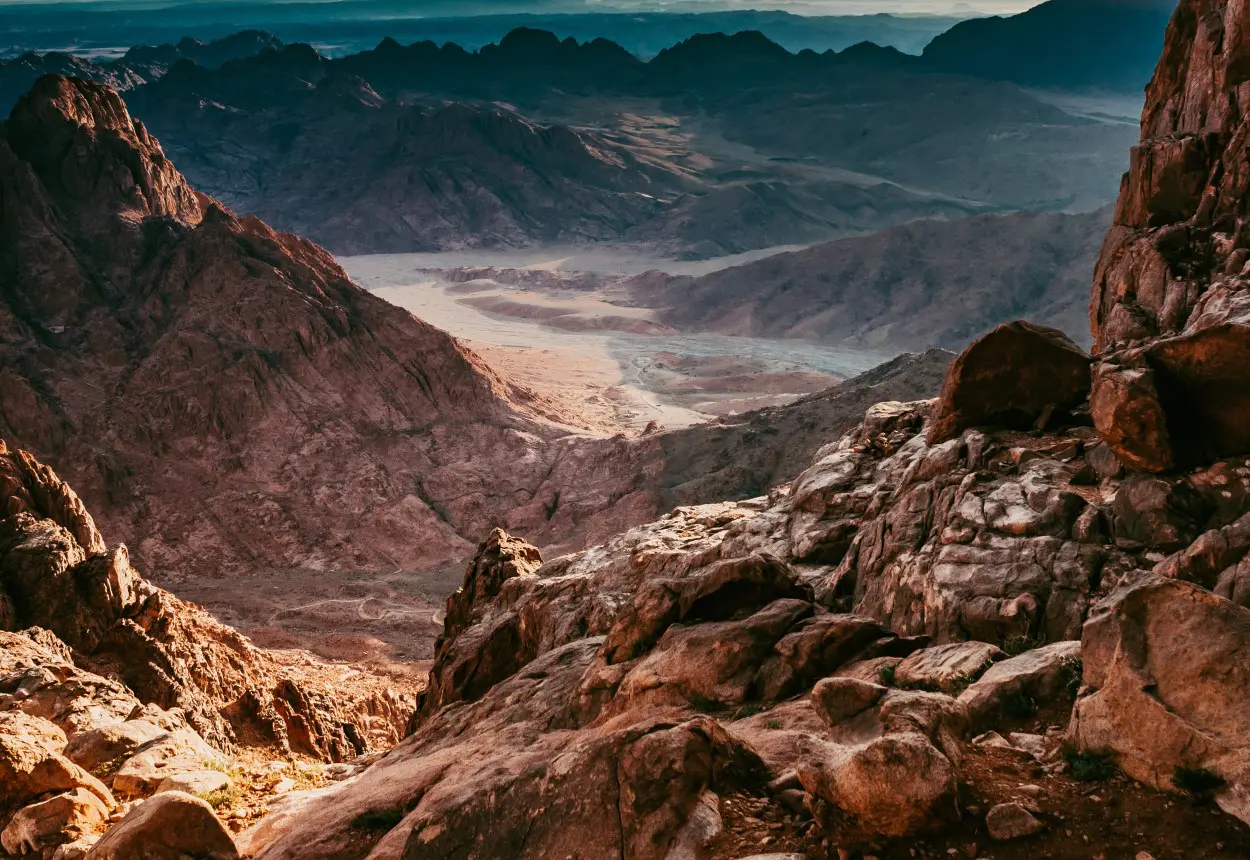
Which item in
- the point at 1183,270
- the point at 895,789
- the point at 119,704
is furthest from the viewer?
the point at 119,704

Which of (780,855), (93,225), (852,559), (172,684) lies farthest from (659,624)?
(93,225)

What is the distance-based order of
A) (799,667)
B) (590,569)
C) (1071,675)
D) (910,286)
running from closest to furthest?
(1071,675)
(799,667)
(590,569)
(910,286)

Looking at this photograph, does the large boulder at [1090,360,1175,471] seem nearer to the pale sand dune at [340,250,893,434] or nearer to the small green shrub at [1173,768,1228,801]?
the small green shrub at [1173,768,1228,801]

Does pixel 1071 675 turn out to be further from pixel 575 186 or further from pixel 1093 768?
pixel 575 186

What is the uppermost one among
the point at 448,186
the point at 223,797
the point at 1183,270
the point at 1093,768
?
the point at 1183,270

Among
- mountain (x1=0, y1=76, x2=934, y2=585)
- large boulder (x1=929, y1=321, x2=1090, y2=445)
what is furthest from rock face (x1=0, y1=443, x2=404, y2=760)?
mountain (x1=0, y1=76, x2=934, y2=585)

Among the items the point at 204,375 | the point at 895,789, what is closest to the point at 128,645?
the point at 895,789

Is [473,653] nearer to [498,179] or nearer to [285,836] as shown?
[285,836]
